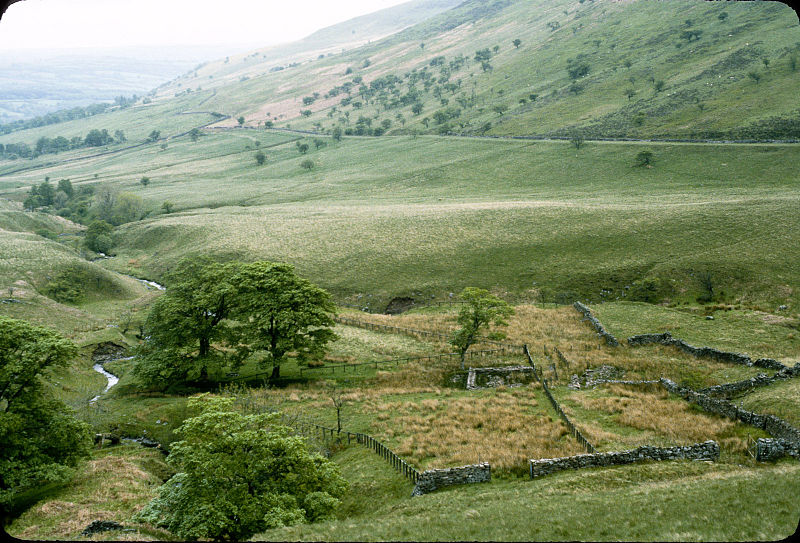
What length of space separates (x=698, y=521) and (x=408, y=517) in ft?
31.1

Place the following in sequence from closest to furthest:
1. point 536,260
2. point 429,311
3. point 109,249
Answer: point 429,311, point 536,260, point 109,249

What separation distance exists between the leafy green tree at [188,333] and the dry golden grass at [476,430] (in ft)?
63.5

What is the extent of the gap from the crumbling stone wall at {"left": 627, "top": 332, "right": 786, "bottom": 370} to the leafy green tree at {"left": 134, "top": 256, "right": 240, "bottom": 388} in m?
39.4

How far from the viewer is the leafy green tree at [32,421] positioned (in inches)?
998

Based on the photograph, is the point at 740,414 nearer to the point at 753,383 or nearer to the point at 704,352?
the point at 753,383

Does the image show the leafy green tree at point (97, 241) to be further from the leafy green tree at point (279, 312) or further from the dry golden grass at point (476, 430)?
the dry golden grass at point (476, 430)

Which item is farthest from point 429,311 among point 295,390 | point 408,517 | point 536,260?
point 408,517

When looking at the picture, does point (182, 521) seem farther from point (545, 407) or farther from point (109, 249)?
point (109, 249)

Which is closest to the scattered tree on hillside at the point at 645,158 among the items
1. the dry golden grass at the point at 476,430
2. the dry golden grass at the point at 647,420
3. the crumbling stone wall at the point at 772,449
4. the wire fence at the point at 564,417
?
the wire fence at the point at 564,417

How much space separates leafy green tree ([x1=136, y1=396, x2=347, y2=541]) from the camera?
18828 millimetres

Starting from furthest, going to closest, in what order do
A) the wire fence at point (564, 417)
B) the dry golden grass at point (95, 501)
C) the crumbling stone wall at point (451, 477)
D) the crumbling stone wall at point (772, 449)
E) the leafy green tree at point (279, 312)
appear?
the leafy green tree at point (279, 312)
the wire fence at point (564, 417)
the crumbling stone wall at point (451, 477)
the crumbling stone wall at point (772, 449)
the dry golden grass at point (95, 501)

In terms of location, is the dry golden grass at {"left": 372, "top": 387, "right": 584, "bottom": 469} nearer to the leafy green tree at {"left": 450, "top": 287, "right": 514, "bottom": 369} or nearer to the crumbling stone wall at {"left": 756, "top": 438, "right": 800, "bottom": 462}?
the crumbling stone wall at {"left": 756, "top": 438, "right": 800, "bottom": 462}

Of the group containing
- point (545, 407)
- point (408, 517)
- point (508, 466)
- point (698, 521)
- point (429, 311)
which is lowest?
Answer: point (429, 311)

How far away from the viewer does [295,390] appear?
44.1 metres
